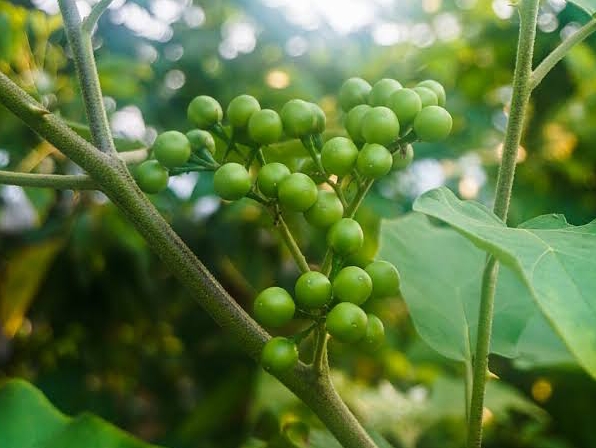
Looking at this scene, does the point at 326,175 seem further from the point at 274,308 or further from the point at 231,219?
the point at 231,219

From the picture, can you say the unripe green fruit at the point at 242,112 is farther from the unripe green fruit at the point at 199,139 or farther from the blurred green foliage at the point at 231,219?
the blurred green foliage at the point at 231,219

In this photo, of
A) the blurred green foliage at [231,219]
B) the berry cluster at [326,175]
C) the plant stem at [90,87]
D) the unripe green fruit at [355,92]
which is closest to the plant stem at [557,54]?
the berry cluster at [326,175]

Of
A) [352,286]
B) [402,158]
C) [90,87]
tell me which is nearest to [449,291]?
[402,158]

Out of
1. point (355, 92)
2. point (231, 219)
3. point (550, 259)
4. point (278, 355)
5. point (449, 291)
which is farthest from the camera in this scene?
point (231, 219)

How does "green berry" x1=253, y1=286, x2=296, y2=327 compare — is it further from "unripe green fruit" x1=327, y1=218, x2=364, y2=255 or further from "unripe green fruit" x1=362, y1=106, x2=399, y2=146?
"unripe green fruit" x1=362, y1=106, x2=399, y2=146

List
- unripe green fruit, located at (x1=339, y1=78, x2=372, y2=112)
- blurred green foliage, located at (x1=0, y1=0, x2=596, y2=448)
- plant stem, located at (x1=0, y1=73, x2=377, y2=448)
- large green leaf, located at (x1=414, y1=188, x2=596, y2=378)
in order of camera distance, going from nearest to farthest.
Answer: large green leaf, located at (x1=414, y1=188, x2=596, y2=378) → plant stem, located at (x1=0, y1=73, x2=377, y2=448) → unripe green fruit, located at (x1=339, y1=78, x2=372, y2=112) → blurred green foliage, located at (x1=0, y1=0, x2=596, y2=448)

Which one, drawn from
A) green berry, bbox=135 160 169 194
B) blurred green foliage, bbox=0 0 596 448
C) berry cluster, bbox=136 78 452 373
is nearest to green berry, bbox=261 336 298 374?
berry cluster, bbox=136 78 452 373

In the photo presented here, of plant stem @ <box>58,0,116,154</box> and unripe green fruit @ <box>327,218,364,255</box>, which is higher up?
plant stem @ <box>58,0,116,154</box>
